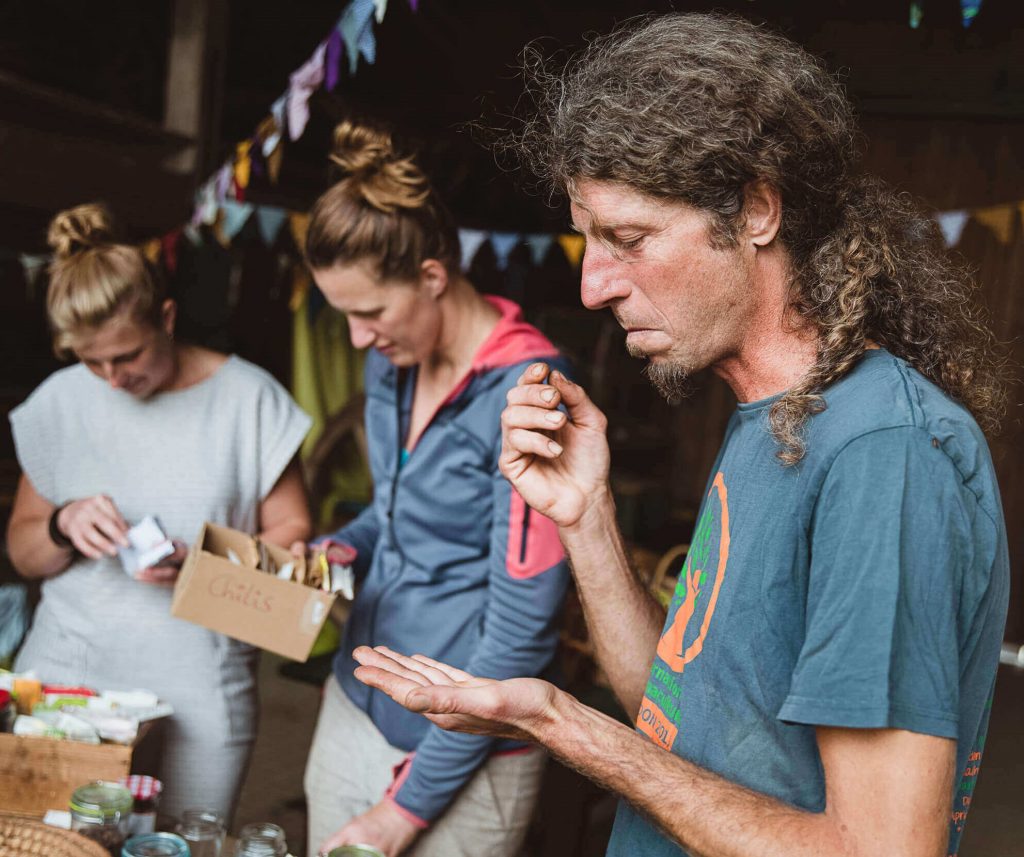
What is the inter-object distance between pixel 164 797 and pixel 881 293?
1.84 m

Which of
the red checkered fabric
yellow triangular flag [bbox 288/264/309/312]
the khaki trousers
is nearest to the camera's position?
the red checkered fabric

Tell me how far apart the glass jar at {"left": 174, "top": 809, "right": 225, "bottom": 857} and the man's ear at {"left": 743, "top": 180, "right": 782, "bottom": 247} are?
4.12 ft

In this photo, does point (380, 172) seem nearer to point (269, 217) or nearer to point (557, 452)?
point (557, 452)

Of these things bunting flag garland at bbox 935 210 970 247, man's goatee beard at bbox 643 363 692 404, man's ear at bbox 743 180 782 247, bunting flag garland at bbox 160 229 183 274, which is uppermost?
bunting flag garland at bbox 935 210 970 247

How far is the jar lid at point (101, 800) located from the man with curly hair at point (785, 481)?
66 centimetres

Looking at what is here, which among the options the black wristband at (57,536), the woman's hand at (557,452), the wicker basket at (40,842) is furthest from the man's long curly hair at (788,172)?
the black wristband at (57,536)

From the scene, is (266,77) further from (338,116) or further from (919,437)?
(919,437)

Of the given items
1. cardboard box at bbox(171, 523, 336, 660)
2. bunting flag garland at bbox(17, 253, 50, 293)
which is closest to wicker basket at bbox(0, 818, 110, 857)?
cardboard box at bbox(171, 523, 336, 660)

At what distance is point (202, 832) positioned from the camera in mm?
1634

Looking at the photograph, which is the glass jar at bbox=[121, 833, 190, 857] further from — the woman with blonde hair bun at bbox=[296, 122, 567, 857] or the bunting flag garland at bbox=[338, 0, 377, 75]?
the bunting flag garland at bbox=[338, 0, 377, 75]

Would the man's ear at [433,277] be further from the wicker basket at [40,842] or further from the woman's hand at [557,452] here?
the wicker basket at [40,842]

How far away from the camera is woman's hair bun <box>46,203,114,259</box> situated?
224cm

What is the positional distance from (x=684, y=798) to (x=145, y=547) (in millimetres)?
1429

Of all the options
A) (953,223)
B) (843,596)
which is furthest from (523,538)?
(953,223)
